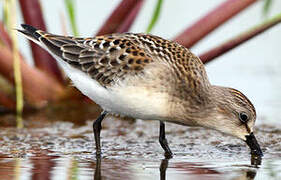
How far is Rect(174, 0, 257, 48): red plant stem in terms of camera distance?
858 cm

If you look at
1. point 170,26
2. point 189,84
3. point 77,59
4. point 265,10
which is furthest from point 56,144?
point 170,26

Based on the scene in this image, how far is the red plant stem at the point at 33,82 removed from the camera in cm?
897

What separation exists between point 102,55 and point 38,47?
2.26 meters

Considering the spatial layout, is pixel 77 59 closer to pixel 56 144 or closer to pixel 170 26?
pixel 56 144

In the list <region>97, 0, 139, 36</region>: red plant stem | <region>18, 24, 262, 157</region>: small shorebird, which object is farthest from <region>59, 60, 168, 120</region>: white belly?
<region>97, 0, 139, 36</region>: red plant stem

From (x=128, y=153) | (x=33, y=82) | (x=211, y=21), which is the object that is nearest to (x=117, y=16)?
(x=211, y=21)

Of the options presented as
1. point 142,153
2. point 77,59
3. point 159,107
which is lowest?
point 142,153

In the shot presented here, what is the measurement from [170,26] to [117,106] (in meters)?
5.34

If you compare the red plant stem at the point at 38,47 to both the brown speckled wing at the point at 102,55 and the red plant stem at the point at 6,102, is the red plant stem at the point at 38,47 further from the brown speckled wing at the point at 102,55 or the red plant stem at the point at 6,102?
the brown speckled wing at the point at 102,55

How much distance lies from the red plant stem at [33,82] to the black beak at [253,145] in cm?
308

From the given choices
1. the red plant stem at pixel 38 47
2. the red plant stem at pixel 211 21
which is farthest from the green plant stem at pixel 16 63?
the red plant stem at pixel 211 21

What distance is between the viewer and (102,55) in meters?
7.29

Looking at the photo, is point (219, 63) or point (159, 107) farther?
point (219, 63)

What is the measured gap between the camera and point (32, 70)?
9.22 metres
